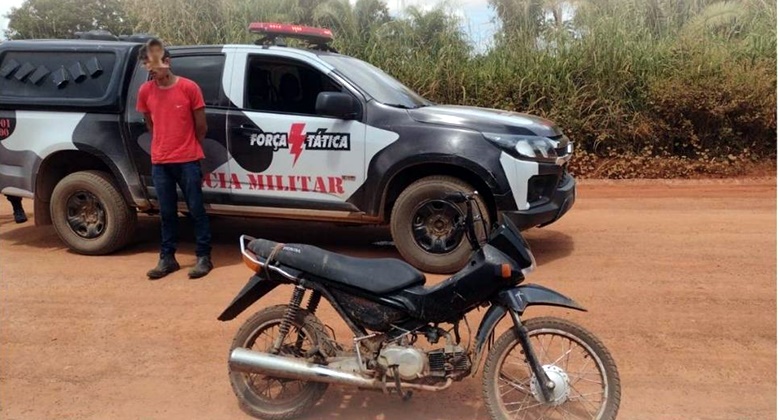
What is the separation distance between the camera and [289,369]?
3686 mm

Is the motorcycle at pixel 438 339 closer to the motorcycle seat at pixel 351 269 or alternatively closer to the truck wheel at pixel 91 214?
the motorcycle seat at pixel 351 269

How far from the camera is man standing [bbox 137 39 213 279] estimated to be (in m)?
5.99

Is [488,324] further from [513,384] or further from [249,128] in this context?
[249,128]

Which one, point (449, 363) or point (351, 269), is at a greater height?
point (351, 269)

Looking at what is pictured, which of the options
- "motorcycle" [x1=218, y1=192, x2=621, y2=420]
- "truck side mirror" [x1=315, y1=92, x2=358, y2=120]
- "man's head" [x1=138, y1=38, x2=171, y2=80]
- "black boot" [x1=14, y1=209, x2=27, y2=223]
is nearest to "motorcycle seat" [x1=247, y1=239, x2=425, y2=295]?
"motorcycle" [x1=218, y1=192, x2=621, y2=420]

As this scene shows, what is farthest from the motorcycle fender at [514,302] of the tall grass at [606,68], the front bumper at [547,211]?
the tall grass at [606,68]

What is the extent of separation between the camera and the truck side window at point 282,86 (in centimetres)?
641

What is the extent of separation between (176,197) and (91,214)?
122 centimetres

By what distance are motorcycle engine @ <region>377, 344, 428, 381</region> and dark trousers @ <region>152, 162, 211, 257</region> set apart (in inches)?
125

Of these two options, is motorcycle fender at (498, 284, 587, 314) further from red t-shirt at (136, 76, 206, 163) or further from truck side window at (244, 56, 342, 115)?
red t-shirt at (136, 76, 206, 163)

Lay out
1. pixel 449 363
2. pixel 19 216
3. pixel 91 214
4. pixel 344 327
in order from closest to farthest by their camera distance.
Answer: pixel 449 363 → pixel 344 327 → pixel 91 214 → pixel 19 216

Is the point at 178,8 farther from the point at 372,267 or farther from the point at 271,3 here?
the point at 372,267

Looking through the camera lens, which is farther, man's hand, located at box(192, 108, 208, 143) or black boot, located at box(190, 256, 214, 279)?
black boot, located at box(190, 256, 214, 279)

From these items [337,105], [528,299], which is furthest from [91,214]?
[528,299]
